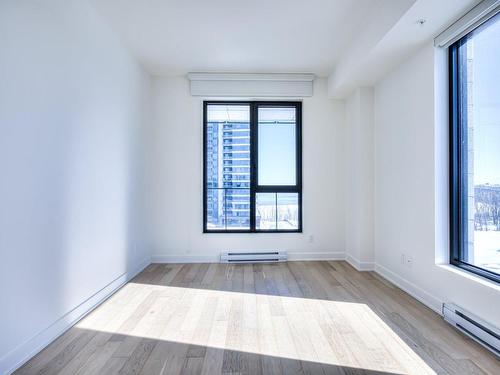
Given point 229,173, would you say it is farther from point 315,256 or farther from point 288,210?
point 315,256

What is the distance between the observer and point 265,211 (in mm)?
4508

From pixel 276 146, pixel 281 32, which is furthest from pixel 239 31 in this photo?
pixel 276 146

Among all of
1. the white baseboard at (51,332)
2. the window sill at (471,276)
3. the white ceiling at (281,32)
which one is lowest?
the white baseboard at (51,332)

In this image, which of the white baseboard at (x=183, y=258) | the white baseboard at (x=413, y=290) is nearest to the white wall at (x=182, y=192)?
the white baseboard at (x=183, y=258)

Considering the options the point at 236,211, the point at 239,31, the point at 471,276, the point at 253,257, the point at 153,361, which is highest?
the point at 239,31

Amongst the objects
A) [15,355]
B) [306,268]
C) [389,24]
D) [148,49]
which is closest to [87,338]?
[15,355]

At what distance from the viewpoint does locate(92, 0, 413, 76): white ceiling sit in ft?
8.91

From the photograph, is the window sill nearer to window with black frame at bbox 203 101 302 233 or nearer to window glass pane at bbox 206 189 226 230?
window with black frame at bbox 203 101 302 233

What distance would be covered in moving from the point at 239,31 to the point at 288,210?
2.49 metres

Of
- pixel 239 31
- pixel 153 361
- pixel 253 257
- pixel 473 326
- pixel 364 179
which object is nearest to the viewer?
pixel 153 361

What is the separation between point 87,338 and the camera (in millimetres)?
2176

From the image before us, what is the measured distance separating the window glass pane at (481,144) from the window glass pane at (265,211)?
245 cm

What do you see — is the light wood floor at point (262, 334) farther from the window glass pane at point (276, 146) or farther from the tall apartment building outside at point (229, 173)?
the window glass pane at point (276, 146)

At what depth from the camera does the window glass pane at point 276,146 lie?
4508mm
